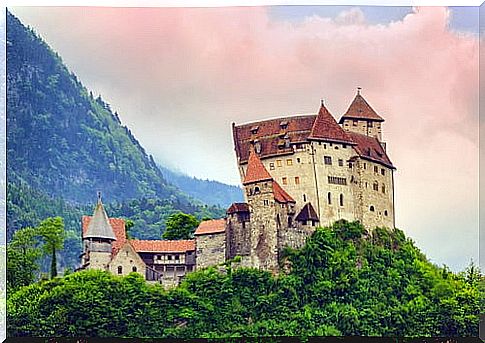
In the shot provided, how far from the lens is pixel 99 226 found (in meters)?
12.7

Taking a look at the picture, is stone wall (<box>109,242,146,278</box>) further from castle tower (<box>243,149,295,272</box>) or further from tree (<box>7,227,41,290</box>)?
castle tower (<box>243,149,295,272</box>)

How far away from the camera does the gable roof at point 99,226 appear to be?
12656mm

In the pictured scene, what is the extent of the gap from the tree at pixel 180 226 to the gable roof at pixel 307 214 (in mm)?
1263

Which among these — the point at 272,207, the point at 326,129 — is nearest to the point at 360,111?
the point at 326,129

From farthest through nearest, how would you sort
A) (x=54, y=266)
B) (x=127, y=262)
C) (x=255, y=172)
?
(x=255, y=172) < (x=127, y=262) < (x=54, y=266)

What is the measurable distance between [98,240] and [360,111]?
11.6 ft

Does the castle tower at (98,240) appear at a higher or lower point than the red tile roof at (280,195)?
lower

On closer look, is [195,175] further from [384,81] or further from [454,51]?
[454,51]

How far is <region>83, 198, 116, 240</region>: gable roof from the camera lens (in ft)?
41.5

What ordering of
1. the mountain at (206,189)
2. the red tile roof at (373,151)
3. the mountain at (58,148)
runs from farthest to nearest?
the red tile roof at (373,151) < the mountain at (206,189) < the mountain at (58,148)

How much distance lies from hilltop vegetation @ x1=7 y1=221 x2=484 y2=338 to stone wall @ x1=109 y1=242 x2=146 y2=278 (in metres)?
0.09

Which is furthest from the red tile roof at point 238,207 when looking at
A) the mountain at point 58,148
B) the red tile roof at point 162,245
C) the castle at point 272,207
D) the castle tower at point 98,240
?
the castle tower at point 98,240

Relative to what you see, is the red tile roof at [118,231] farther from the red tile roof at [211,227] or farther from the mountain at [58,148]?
the red tile roof at [211,227]

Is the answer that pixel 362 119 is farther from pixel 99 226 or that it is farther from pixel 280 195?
pixel 99 226
